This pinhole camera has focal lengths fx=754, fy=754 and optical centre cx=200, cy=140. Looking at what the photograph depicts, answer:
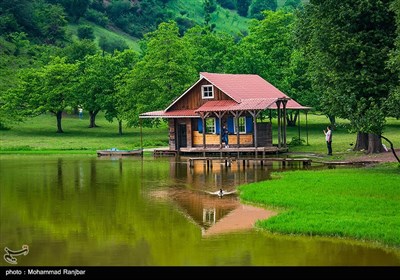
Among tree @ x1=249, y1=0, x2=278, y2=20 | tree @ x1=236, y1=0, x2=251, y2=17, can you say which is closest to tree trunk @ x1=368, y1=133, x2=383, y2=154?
tree @ x1=249, y1=0, x2=278, y2=20

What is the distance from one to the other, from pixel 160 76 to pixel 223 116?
1389 cm

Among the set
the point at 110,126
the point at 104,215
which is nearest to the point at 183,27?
the point at 110,126

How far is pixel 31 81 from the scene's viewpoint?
7881cm

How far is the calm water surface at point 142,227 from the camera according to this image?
749 inches

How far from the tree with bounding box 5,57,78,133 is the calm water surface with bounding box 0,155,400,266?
1425 inches

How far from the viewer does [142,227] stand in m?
23.6

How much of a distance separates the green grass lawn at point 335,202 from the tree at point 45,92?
42.9 m

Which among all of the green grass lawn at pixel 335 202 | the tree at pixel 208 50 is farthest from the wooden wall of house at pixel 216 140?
the tree at pixel 208 50

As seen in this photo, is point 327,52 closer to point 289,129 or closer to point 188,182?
A: point 188,182

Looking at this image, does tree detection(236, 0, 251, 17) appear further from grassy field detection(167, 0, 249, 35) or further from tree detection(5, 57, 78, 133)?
tree detection(5, 57, 78, 133)

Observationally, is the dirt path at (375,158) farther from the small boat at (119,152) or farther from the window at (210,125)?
the small boat at (119,152)
